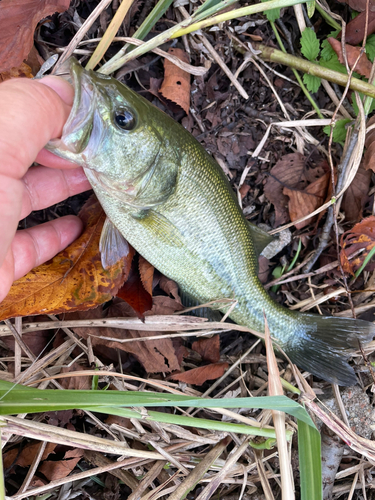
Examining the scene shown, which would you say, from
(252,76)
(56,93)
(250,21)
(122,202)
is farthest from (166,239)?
(250,21)

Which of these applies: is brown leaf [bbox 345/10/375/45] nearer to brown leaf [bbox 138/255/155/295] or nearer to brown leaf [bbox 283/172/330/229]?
brown leaf [bbox 283/172/330/229]

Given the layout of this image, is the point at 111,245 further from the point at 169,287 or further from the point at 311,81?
the point at 311,81

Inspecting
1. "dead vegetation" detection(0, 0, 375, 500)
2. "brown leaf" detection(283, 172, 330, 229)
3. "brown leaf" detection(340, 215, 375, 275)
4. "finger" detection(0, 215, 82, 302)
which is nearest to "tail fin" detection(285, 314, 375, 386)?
"dead vegetation" detection(0, 0, 375, 500)

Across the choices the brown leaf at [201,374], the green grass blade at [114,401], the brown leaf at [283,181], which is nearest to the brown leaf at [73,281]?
the green grass blade at [114,401]

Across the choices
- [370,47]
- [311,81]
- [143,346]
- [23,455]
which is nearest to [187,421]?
[143,346]

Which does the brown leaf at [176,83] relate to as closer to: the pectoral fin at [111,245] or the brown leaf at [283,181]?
the brown leaf at [283,181]

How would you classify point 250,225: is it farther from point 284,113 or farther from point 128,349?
point 128,349
